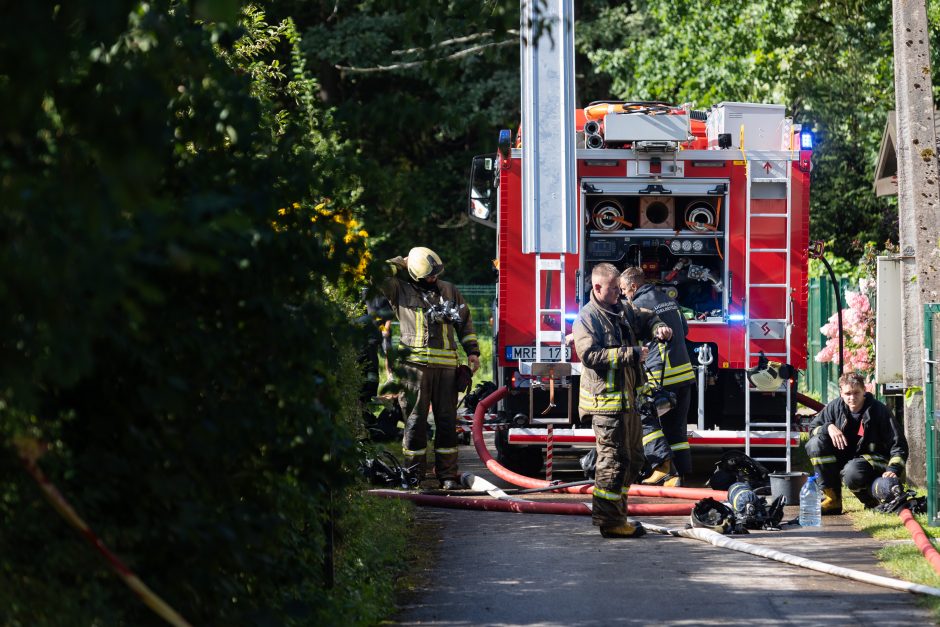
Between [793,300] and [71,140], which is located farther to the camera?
[793,300]

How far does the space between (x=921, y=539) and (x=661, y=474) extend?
2.86 meters

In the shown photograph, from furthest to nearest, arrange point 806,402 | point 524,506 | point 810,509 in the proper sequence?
point 806,402
point 524,506
point 810,509

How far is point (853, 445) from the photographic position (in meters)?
9.41

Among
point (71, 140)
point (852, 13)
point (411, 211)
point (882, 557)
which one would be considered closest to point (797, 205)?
point (882, 557)

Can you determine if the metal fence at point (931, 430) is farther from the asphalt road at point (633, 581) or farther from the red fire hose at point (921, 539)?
the asphalt road at point (633, 581)

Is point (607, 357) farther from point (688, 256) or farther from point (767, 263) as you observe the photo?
point (688, 256)

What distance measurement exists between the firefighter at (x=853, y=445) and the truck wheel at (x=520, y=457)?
262 cm

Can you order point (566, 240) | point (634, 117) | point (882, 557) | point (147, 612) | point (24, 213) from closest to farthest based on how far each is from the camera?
point (24, 213) → point (147, 612) → point (882, 557) → point (566, 240) → point (634, 117)

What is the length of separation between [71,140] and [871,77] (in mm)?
19532

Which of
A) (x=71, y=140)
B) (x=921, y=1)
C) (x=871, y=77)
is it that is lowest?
(x=71, y=140)

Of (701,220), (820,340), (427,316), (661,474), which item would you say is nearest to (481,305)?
(820,340)

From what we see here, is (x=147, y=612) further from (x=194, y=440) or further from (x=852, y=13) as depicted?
(x=852, y=13)

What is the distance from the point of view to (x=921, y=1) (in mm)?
10625

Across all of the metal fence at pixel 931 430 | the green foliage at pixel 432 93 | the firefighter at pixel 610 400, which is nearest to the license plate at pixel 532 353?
the firefighter at pixel 610 400
